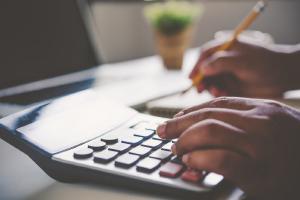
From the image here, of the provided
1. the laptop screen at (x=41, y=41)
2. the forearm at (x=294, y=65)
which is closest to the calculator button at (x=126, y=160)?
the laptop screen at (x=41, y=41)

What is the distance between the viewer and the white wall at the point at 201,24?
131 centimetres

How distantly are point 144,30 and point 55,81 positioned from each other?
71 centimetres

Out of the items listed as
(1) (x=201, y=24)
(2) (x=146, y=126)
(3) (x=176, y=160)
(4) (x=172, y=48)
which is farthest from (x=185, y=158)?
(1) (x=201, y=24)

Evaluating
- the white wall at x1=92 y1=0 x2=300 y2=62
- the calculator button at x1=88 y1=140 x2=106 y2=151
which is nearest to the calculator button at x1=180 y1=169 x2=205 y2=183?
the calculator button at x1=88 y1=140 x2=106 y2=151

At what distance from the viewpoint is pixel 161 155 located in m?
0.40

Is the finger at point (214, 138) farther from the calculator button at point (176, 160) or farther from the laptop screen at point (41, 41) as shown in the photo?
the laptop screen at point (41, 41)

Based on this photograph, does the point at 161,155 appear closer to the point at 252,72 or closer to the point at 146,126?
the point at 146,126

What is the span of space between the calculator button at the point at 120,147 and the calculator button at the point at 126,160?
14 millimetres

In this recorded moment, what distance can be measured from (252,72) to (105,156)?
18.1 inches

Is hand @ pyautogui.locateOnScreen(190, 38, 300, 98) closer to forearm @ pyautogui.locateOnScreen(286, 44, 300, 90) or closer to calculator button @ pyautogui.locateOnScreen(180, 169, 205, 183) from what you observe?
A: forearm @ pyautogui.locateOnScreen(286, 44, 300, 90)

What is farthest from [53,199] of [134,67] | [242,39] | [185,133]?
[134,67]

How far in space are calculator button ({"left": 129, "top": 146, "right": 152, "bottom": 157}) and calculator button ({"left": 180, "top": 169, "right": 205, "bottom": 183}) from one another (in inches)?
2.3

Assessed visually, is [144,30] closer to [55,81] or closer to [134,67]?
[134,67]

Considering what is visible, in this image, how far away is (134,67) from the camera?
1129 mm
